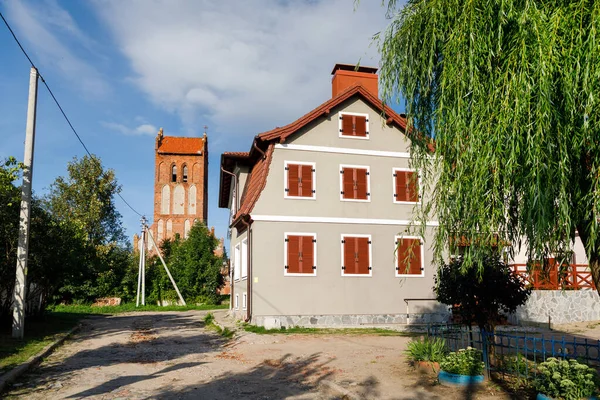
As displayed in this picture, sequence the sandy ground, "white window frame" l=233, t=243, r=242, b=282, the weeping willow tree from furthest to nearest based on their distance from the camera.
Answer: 1. "white window frame" l=233, t=243, r=242, b=282
2. the sandy ground
3. the weeping willow tree

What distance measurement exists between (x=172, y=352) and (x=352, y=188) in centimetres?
939

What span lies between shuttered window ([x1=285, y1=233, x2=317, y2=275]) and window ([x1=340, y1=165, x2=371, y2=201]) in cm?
220

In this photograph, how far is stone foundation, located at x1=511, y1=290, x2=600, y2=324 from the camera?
66.1 ft

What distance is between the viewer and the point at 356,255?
19.7 metres

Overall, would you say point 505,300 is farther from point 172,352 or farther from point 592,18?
point 172,352

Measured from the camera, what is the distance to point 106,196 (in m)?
50.1

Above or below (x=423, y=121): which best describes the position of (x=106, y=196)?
above

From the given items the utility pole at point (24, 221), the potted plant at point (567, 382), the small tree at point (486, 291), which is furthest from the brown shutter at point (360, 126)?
the potted plant at point (567, 382)

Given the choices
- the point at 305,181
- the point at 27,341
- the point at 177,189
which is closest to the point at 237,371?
the point at 27,341

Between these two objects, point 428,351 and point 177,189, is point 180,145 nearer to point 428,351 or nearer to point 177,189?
point 177,189

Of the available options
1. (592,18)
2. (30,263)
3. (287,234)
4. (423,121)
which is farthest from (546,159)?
(30,263)

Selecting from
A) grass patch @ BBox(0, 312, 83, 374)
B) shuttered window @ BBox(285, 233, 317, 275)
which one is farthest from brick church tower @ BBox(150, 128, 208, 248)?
shuttered window @ BBox(285, 233, 317, 275)

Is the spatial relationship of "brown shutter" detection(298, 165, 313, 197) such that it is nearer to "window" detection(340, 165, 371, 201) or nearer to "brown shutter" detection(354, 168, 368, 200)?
"window" detection(340, 165, 371, 201)

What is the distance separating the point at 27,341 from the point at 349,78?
15875 mm
